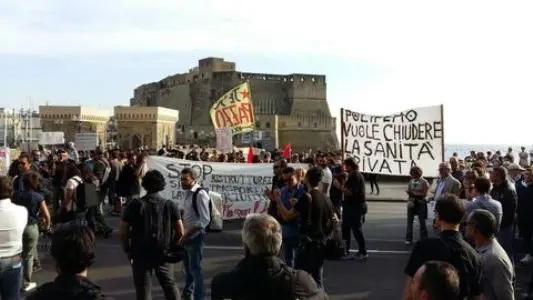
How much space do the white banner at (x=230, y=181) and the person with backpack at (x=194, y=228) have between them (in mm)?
4858

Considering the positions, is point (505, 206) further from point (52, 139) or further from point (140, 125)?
point (140, 125)

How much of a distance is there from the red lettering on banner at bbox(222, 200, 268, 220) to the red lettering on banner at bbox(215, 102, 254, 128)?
23.4 feet

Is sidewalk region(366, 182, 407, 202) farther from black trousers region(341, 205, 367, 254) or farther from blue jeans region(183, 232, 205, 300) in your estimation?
blue jeans region(183, 232, 205, 300)

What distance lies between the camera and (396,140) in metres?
13.0

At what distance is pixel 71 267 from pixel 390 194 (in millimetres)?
17306

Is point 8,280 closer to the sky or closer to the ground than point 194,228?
closer to the ground

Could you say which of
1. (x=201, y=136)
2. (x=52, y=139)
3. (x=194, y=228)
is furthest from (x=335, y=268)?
(x=201, y=136)

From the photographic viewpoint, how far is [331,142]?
9075 centimetres

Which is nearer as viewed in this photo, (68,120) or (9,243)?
(9,243)

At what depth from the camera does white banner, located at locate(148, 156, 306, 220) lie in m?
11.5

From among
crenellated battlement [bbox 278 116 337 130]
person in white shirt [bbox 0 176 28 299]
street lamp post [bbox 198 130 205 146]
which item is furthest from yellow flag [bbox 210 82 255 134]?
crenellated battlement [bbox 278 116 337 130]

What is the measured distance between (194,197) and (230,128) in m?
11.3

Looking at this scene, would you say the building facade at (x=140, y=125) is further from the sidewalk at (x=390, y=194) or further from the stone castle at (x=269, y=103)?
the sidewalk at (x=390, y=194)

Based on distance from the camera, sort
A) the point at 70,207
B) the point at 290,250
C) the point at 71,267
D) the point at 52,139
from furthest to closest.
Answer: the point at 52,139 < the point at 70,207 < the point at 290,250 < the point at 71,267
